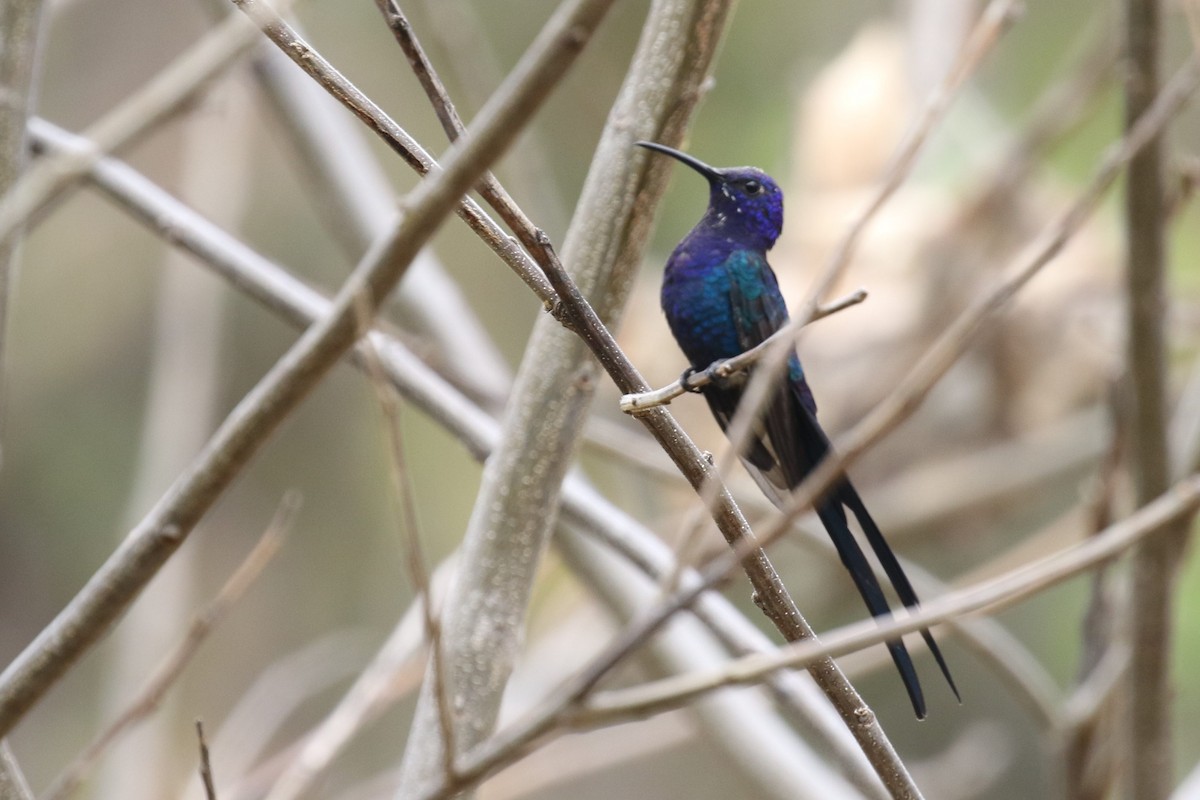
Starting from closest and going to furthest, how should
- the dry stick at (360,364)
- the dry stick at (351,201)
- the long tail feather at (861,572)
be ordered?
the long tail feather at (861,572) < the dry stick at (360,364) < the dry stick at (351,201)

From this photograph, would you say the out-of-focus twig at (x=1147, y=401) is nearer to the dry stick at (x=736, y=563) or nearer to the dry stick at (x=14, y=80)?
the dry stick at (x=736, y=563)

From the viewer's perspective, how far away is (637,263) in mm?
1345

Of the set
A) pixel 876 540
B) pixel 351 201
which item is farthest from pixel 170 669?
pixel 351 201

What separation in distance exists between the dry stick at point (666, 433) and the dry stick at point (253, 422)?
0.11 m

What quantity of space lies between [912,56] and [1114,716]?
2.46 metres

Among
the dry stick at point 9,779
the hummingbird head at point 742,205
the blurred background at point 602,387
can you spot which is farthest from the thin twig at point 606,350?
the blurred background at point 602,387

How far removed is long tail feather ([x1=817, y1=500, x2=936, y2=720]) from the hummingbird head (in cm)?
58

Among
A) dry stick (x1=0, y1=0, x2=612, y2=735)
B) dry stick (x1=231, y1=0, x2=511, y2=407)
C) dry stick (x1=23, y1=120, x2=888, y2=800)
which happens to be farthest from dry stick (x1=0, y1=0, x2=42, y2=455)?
dry stick (x1=231, y1=0, x2=511, y2=407)

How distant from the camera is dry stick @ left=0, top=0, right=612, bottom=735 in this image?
24.5 inches

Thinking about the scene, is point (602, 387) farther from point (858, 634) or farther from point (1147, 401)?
point (858, 634)

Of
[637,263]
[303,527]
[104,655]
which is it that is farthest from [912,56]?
[104,655]

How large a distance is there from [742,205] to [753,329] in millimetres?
236

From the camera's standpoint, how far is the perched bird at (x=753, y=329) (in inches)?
46.6

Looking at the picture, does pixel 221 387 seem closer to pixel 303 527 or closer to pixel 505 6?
pixel 303 527
